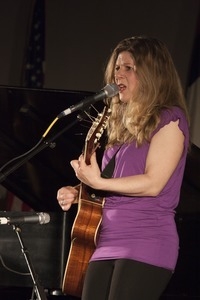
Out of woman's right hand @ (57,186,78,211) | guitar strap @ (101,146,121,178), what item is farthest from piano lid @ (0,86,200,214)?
guitar strap @ (101,146,121,178)

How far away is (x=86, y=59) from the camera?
23.3 feet

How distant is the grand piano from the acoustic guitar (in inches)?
59.4

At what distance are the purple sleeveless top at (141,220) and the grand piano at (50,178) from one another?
1613 mm

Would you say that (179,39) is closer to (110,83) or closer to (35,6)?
(35,6)

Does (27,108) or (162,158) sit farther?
(27,108)

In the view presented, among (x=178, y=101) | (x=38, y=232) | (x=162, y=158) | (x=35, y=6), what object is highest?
(x=35, y=6)

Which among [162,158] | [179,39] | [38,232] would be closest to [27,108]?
[38,232]

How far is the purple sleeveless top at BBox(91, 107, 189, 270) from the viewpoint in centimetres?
267

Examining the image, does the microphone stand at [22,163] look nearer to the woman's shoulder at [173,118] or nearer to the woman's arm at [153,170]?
the woman's arm at [153,170]

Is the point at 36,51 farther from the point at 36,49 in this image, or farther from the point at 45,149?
the point at 45,149

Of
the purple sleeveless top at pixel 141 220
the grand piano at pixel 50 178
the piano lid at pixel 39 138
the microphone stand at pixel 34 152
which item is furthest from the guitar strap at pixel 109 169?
the grand piano at pixel 50 178

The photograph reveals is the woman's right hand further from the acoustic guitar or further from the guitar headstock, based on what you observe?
the guitar headstock

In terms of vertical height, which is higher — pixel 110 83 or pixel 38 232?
pixel 110 83

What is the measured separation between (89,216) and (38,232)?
6.43 ft
